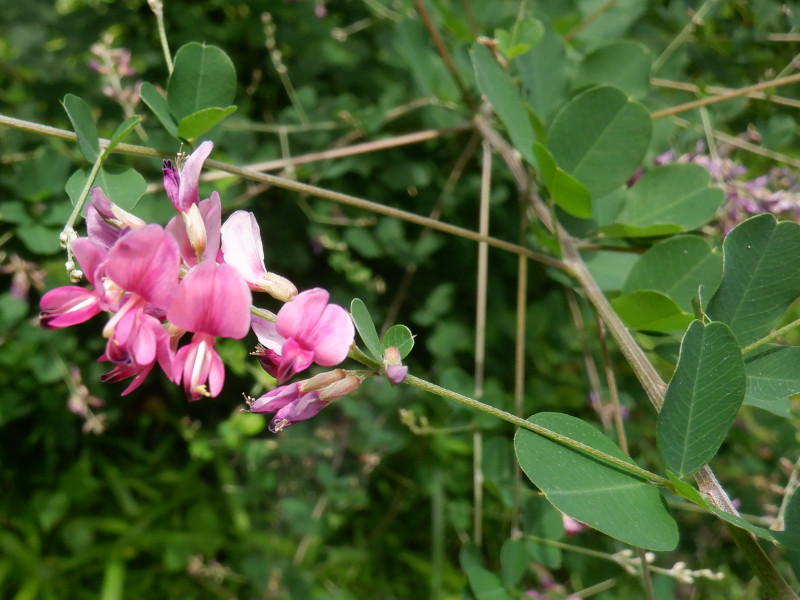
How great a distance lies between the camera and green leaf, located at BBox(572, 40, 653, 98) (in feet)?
3.39

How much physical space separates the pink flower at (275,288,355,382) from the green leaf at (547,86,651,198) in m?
0.44

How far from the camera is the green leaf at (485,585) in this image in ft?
2.92

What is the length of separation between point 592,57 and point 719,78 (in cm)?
77

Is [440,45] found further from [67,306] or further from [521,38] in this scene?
[67,306]

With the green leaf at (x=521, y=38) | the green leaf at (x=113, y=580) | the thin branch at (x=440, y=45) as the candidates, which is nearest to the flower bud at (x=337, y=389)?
the green leaf at (x=521, y=38)

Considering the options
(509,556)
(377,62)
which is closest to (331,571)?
(509,556)

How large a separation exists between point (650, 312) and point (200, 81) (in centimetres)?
61

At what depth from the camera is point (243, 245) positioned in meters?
0.57

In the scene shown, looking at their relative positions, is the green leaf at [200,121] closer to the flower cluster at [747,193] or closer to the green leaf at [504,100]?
the green leaf at [504,100]

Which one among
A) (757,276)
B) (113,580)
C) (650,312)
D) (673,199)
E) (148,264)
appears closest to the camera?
(148,264)

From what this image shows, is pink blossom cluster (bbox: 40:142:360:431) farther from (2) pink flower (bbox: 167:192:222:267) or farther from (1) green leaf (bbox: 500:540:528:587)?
(1) green leaf (bbox: 500:540:528:587)

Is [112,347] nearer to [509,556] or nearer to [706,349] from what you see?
[706,349]

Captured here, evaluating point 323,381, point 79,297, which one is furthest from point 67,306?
point 323,381

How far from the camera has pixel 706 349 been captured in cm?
52
